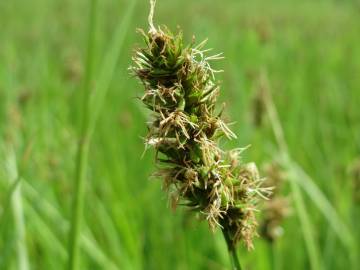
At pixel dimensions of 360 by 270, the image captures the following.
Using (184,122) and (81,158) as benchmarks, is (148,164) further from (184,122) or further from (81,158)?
(184,122)

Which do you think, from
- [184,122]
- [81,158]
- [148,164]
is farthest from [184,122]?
[148,164]

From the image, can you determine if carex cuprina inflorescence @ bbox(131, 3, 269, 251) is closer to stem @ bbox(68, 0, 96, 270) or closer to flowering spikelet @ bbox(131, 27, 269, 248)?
flowering spikelet @ bbox(131, 27, 269, 248)

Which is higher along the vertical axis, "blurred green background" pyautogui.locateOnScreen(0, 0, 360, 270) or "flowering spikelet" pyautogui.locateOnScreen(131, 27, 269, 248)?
"blurred green background" pyautogui.locateOnScreen(0, 0, 360, 270)

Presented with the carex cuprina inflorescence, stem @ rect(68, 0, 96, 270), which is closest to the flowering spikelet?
the carex cuprina inflorescence

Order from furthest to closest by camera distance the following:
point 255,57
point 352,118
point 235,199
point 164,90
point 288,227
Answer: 1. point 255,57
2. point 352,118
3. point 288,227
4. point 235,199
5. point 164,90

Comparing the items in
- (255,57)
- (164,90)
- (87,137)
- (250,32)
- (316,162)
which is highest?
(250,32)

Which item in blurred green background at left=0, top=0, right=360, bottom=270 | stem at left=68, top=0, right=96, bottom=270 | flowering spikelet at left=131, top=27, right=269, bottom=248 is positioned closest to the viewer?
flowering spikelet at left=131, top=27, right=269, bottom=248

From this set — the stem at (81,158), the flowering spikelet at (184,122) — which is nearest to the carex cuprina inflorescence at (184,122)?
the flowering spikelet at (184,122)

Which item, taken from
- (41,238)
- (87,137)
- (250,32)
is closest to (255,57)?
(250,32)

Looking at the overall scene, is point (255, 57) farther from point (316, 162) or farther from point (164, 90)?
point (164, 90)
